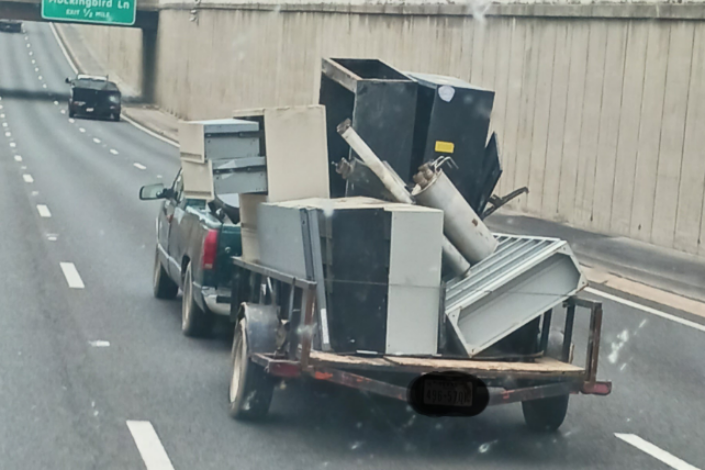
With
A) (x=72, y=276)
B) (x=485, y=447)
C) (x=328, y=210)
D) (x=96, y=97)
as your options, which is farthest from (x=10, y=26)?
(x=485, y=447)

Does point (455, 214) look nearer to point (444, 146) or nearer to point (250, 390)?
point (250, 390)

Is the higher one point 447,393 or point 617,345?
point 447,393

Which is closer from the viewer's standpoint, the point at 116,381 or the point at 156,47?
the point at 116,381

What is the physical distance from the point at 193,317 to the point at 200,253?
27.5 inches

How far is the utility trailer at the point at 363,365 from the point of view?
7414mm

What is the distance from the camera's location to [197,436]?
25.4 ft

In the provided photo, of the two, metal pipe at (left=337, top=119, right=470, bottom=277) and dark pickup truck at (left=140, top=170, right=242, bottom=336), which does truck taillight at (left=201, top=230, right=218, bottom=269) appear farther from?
metal pipe at (left=337, top=119, right=470, bottom=277)

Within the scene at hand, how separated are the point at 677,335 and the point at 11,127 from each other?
40332mm

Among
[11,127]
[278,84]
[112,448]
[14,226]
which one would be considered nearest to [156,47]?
[11,127]

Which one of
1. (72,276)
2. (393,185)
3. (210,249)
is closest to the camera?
(393,185)

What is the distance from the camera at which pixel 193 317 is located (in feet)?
36.5

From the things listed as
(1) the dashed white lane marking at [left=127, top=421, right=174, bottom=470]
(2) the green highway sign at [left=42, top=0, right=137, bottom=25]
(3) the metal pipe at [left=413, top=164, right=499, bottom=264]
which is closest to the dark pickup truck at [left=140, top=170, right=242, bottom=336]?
(1) the dashed white lane marking at [left=127, top=421, right=174, bottom=470]

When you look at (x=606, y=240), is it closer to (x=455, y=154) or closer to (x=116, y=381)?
(x=455, y=154)

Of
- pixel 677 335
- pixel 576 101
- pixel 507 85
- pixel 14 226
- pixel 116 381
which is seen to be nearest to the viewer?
pixel 116 381
